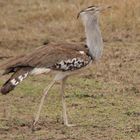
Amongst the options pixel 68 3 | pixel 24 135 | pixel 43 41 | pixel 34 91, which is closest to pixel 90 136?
pixel 24 135

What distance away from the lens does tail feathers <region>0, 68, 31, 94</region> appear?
21.4 feet

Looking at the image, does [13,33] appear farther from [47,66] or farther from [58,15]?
[47,66]

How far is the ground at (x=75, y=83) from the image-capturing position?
6.97 meters

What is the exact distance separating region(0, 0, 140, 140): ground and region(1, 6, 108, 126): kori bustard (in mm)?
338

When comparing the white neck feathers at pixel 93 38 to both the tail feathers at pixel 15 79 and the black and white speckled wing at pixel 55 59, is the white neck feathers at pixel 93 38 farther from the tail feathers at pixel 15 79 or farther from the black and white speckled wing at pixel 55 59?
the tail feathers at pixel 15 79

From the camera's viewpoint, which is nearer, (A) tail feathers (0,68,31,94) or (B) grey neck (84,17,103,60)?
(A) tail feathers (0,68,31,94)

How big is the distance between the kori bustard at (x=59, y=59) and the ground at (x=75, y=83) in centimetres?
34

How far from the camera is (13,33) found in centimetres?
1194

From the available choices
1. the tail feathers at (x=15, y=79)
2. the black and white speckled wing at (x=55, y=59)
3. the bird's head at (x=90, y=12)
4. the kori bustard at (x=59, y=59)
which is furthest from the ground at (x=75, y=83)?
the bird's head at (x=90, y=12)

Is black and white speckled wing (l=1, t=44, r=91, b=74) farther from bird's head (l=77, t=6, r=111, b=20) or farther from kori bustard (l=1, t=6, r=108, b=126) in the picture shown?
bird's head (l=77, t=6, r=111, b=20)

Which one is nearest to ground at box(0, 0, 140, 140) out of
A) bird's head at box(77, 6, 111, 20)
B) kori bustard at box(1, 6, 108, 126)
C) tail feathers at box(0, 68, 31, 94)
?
kori bustard at box(1, 6, 108, 126)

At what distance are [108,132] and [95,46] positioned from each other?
33.4 inches

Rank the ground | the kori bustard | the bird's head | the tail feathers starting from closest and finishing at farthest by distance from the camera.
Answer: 1. the tail feathers
2. the kori bustard
3. the ground
4. the bird's head

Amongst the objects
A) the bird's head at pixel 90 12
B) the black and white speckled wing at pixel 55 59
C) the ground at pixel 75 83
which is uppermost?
the bird's head at pixel 90 12
